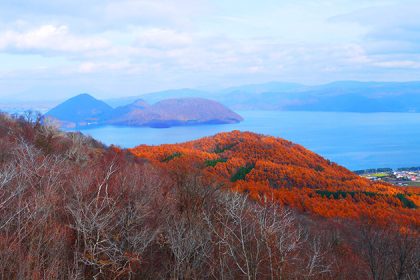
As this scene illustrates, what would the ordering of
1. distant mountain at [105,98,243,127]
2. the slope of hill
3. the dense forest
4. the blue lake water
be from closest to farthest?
the dense forest < the slope of hill < the blue lake water < distant mountain at [105,98,243,127]

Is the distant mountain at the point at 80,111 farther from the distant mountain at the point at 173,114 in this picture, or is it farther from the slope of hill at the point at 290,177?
the slope of hill at the point at 290,177

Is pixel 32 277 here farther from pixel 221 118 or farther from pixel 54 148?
pixel 221 118

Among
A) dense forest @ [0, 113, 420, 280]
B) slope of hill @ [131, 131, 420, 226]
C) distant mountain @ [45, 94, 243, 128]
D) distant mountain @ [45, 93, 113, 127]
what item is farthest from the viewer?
distant mountain @ [45, 94, 243, 128]

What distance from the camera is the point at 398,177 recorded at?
4275 centimetres

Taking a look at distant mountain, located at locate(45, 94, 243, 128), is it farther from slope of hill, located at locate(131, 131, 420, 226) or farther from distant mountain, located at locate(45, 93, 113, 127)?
slope of hill, located at locate(131, 131, 420, 226)

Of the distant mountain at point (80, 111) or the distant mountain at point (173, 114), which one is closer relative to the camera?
the distant mountain at point (80, 111)

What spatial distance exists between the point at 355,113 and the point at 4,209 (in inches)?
5301

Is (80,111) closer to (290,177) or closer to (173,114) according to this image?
(173,114)

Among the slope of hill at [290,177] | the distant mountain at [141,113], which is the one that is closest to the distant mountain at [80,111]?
the distant mountain at [141,113]

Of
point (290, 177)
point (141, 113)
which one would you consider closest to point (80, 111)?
point (141, 113)

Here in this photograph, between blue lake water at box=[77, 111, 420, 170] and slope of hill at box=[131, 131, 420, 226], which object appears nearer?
slope of hill at box=[131, 131, 420, 226]

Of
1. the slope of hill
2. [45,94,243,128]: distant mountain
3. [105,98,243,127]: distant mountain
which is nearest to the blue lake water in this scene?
[45,94,243,128]: distant mountain

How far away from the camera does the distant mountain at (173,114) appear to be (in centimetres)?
8208

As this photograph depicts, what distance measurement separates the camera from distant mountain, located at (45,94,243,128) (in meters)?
71.2
